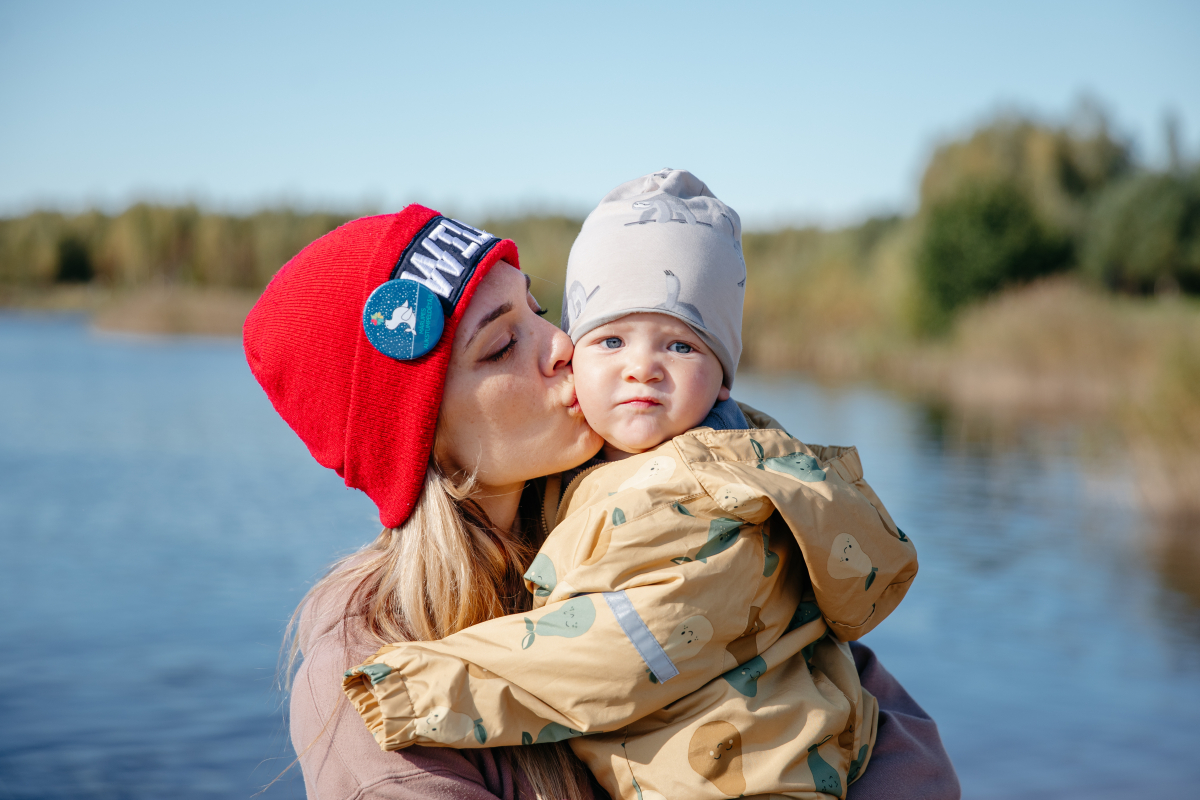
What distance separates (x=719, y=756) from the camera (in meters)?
1.44

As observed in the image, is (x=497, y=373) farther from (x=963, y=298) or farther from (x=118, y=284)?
(x=118, y=284)

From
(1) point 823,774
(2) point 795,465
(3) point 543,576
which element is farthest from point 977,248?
(3) point 543,576

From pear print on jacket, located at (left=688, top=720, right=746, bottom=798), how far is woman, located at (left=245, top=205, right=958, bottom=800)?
0.72 ft

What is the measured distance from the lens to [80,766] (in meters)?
5.79

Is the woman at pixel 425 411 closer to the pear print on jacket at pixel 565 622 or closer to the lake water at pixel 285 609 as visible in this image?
the pear print on jacket at pixel 565 622

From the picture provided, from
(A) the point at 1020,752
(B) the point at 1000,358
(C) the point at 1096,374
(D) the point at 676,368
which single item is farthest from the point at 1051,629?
(B) the point at 1000,358

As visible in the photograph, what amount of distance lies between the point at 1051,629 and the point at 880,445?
7.57 metres

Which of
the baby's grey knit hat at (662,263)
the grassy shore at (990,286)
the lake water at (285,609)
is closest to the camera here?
the baby's grey knit hat at (662,263)

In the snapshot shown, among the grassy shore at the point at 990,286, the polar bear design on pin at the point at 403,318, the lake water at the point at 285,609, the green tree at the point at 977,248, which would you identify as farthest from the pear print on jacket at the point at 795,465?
the green tree at the point at 977,248

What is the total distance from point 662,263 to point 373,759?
949 mm

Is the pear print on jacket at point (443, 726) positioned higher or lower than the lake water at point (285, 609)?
higher

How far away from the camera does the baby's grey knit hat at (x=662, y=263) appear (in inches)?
68.6

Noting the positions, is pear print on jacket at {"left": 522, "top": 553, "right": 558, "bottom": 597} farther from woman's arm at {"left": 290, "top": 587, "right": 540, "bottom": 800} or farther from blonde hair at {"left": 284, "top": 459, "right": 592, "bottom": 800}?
woman's arm at {"left": 290, "top": 587, "right": 540, "bottom": 800}

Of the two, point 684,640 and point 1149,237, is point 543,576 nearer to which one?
point 684,640
